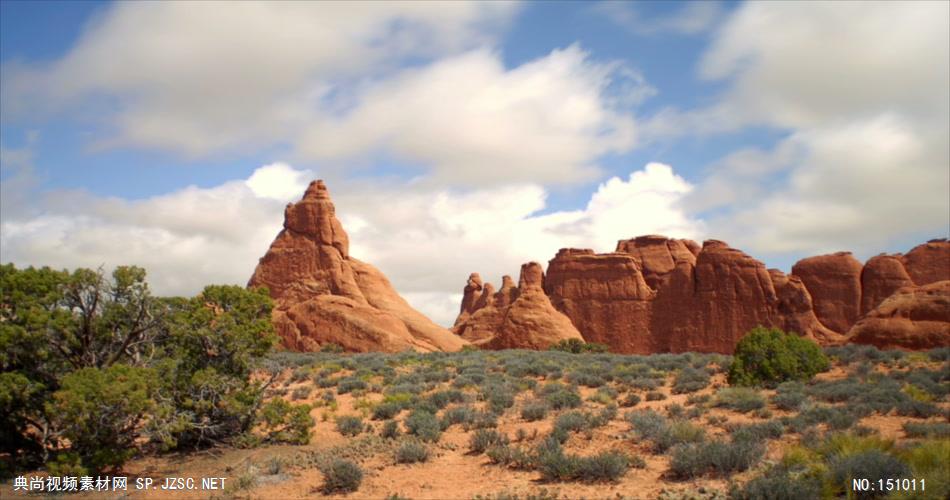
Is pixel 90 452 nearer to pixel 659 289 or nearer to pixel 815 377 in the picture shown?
pixel 815 377

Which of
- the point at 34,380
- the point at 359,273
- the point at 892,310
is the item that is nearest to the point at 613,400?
the point at 34,380

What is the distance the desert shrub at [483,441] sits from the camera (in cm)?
1282

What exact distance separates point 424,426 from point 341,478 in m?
3.67

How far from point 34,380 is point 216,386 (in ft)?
10.0

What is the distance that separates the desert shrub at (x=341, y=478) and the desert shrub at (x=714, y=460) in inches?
206

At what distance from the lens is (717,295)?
2233 inches

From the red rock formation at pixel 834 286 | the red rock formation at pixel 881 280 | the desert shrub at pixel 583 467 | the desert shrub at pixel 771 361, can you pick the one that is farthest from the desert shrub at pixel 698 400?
the red rock formation at pixel 881 280

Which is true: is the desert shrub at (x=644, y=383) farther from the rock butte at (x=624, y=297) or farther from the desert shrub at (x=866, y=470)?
the rock butte at (x=624, y=297)

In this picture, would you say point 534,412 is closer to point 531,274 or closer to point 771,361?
point 771,361

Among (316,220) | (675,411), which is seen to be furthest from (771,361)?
(316,220)

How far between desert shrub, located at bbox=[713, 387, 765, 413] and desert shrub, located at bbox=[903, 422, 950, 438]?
10.7 ft

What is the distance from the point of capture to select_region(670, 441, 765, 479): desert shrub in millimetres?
10422

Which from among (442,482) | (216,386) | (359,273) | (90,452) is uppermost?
(359,273)

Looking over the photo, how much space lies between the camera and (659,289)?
5988cm
